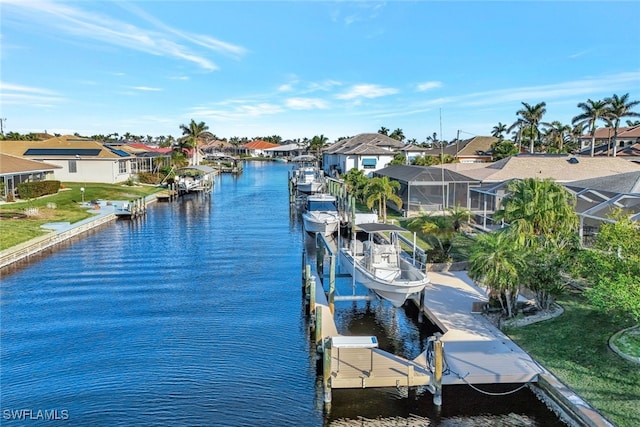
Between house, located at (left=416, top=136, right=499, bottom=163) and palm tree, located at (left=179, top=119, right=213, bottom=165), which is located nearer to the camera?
house, located at (left=416, top=136, right=499, bottom=163)

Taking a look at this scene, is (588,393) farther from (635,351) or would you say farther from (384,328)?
(384,328)

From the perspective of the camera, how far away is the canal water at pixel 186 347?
1334 cm

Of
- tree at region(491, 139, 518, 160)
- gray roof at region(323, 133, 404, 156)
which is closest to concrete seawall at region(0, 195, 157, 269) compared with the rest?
gray roof at region(323, 133, 404, 156)

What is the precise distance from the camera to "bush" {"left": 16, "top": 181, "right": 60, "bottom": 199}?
155 ft

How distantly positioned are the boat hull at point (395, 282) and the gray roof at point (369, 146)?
173ft

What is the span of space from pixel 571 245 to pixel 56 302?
68.1 feet

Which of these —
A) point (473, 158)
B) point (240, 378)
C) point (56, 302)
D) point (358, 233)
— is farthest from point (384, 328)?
point (473, 158)

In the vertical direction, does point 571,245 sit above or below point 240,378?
above

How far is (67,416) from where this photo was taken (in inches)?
519

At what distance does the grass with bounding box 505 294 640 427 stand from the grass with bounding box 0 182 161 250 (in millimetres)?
27336

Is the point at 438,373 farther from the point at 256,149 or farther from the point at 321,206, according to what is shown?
the point at 256,149

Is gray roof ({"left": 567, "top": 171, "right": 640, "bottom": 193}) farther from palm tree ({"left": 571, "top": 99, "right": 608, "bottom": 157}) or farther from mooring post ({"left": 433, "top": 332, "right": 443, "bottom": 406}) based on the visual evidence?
palm tree ({"left": 571, "top": 99, "right": 608, "bottom": 157})

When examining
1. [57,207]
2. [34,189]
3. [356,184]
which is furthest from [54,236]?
[356,184]

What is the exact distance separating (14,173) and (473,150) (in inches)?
2645
